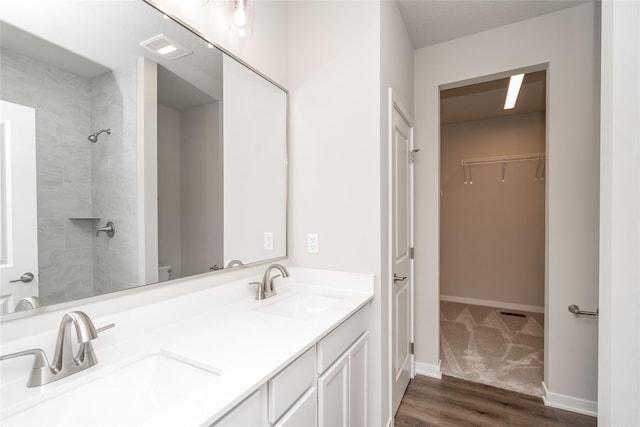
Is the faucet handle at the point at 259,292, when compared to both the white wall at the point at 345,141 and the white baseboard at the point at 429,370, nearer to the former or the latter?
the white wall at the point at 345,141

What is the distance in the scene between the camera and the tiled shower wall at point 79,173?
0.85 m

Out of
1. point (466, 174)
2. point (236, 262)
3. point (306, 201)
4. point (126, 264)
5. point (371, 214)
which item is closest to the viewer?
point (126, 264)

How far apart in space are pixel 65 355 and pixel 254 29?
1695 mm

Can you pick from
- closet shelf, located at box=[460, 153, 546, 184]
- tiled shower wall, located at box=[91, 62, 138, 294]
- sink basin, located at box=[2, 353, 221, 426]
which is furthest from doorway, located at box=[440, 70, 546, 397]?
tiled shower wall, located at box=[91, 62, 138, 294]

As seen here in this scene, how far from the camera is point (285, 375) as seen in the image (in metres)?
0.93

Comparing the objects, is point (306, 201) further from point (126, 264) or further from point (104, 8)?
point (104, 8)

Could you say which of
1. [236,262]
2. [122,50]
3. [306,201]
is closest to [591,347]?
[306,201]

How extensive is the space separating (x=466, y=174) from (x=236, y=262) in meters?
3.87

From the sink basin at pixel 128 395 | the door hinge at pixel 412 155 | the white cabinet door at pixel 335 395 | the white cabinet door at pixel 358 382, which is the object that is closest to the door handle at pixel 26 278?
the sink basin at pixel 128 395

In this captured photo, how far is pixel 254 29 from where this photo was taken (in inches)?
64.7

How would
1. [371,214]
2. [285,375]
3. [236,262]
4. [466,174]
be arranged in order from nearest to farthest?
[285,375] → [236,262] → [371,214] → [466,174]

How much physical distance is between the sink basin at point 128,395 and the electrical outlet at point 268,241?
88 cm

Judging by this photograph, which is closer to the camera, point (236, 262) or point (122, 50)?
point (122, 50)

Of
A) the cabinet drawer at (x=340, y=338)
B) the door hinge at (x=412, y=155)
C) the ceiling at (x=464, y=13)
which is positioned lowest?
the cabinet drawer at (x=340, y=338)
